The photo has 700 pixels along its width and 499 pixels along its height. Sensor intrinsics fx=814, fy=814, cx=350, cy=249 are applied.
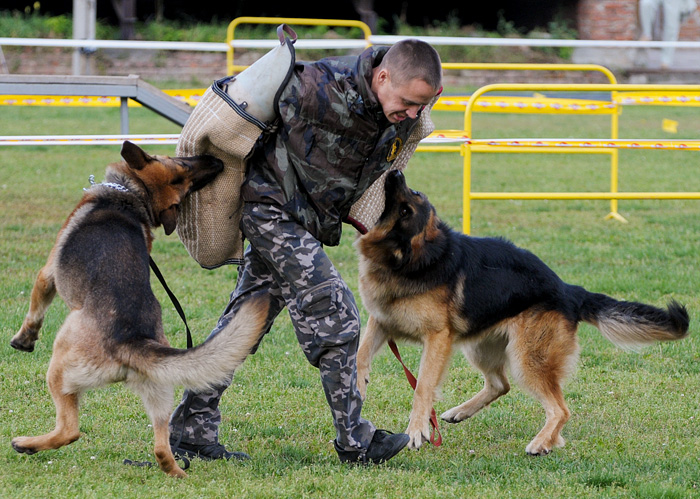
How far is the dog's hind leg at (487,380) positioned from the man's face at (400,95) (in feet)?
5.73

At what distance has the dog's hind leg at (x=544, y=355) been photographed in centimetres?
433

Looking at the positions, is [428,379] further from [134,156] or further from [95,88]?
[95,88]

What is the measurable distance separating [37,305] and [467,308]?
221 centimetres

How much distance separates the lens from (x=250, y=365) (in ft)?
17.2

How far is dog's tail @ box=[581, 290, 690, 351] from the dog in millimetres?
2048

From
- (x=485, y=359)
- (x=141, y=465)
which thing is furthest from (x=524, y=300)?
(x=141, y=465)

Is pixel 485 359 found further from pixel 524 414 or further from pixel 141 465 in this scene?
pixel 141 465

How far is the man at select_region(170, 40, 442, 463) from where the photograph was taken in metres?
3.33

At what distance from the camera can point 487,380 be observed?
469cm

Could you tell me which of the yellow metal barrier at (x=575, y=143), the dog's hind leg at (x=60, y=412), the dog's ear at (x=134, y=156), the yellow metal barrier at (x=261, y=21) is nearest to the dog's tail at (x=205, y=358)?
the dog's hind leg at (x=60, y=412)

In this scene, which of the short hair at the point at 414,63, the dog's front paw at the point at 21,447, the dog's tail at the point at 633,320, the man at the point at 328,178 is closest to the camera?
the short hair at the point at 414,63

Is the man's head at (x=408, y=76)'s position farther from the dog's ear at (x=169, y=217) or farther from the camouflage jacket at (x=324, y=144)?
the dog's ear at (x=169, y=217)

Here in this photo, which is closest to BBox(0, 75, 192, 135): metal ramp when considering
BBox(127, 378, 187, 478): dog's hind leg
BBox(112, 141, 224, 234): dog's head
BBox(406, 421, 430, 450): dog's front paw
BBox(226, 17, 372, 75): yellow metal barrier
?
BBox(226, 17, 372, 75): yellow metal barrier

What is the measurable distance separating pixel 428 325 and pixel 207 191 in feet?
4.68
